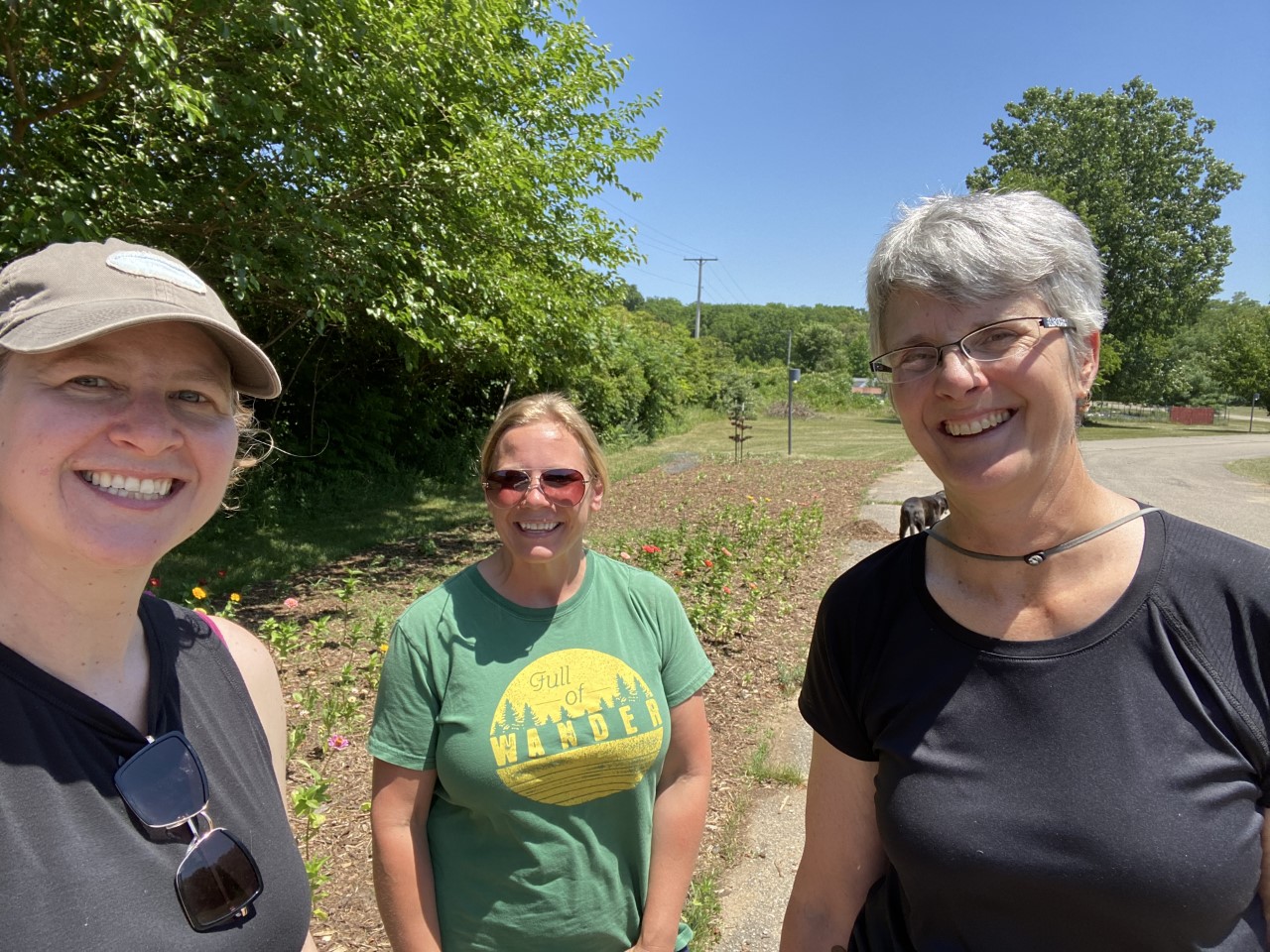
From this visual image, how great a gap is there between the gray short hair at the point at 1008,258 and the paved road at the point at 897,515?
266 centimetres

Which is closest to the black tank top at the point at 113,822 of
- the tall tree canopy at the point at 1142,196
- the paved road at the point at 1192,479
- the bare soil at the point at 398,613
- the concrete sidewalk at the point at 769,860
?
the bare soil at the point at 398,613

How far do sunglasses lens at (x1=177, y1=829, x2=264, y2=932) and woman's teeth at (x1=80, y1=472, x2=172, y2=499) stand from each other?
0.54 meters

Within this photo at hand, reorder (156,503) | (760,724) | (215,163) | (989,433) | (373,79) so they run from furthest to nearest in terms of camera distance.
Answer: (215,163) → (373,79) → (760,724) → (989,433) → (156,503)

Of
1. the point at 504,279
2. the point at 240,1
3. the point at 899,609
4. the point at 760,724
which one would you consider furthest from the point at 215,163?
the point at 899,609

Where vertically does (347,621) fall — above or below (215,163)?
below

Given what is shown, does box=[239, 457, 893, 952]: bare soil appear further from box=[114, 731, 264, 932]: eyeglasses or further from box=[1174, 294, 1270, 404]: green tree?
box=[1174, 294, 1270, 404]: green tree

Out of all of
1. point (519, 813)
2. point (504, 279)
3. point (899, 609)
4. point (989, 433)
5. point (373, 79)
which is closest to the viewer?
point (989, 433)

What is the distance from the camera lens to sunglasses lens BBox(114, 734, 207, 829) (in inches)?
46.8

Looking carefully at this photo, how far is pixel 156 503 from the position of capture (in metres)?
1.29

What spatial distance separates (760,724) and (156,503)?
429cm

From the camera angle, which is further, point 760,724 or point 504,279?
point 504,279

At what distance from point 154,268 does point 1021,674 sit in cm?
159

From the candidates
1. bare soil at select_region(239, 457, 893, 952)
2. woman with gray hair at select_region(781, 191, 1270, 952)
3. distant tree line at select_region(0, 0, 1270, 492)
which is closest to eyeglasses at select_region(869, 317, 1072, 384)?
woman with gray hair at select_region(781, 191, 1270, 952)

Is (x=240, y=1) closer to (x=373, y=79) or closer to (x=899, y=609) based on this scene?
(x=373, y=79)
